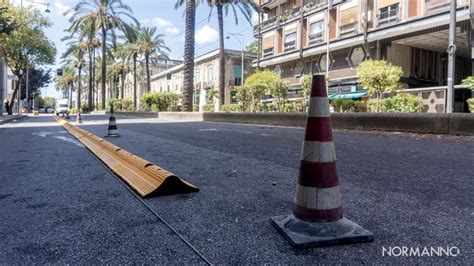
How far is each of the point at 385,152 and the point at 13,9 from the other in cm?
4141

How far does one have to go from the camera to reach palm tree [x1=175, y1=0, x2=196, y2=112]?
22.9 meters

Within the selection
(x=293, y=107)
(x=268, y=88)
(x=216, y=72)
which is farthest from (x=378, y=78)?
(x=216, y=72)

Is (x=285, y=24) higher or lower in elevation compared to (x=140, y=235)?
higher

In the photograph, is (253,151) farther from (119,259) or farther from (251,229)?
(119,259)

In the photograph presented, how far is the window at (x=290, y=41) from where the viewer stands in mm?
36281

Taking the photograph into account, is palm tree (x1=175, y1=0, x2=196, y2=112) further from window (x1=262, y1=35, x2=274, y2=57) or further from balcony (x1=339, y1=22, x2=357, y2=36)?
window (x1=262, y1=35, x2=274, y2=57)

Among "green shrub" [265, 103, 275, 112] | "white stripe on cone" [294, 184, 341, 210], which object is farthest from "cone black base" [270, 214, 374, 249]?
"green shrub" [265, 103, 275, 112]

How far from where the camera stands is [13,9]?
3750cm

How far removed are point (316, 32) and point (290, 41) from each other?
3879mm

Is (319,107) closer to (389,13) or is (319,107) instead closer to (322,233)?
(322,233)


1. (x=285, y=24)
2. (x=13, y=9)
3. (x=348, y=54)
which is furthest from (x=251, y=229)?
(x=13, y=9)

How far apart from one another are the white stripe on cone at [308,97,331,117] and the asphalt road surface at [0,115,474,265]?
810mm

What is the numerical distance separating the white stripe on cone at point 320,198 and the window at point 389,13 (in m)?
26.4

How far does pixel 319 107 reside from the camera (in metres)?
2.48
